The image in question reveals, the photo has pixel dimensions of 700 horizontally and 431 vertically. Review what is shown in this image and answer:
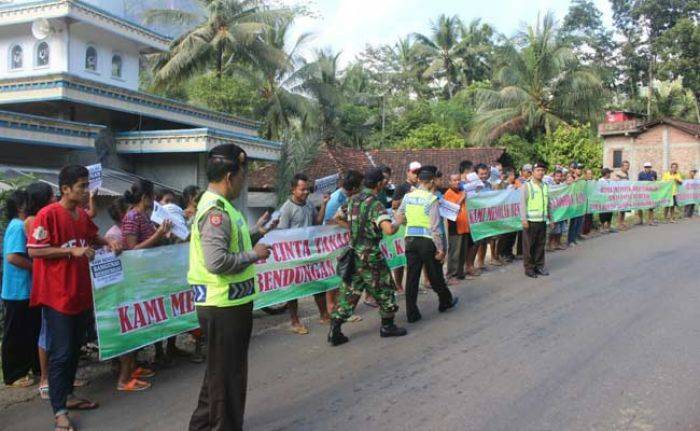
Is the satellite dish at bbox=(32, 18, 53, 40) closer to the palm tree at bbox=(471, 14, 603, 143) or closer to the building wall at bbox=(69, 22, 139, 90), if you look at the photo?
the building wall at bbox=(69, 22, 139, 90)

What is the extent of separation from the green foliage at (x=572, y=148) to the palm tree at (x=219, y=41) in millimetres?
15443

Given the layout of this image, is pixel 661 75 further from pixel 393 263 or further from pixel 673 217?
pixel 393 263

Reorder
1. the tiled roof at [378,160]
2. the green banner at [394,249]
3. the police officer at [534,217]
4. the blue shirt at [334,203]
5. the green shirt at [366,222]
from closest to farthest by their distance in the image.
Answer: the green shirt at [366,222] < the blue shirt at [334,203] < the green banner at [394,249] < the police officer at [534,217] < the tiled roof at [378,160]

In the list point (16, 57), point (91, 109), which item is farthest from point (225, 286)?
point (16, 57)

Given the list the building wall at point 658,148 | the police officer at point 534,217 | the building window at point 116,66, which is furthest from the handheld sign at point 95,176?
the building wall at point 658,148

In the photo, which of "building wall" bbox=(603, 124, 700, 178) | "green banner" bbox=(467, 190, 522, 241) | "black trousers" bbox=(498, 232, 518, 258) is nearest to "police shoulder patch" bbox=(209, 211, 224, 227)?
"green banner" bbox=(467, 190, 522, 241)

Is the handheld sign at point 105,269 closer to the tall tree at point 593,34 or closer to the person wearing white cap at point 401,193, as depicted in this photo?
the person wearing white cap at point 401,193

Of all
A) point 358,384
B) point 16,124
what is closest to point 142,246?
point 358,384

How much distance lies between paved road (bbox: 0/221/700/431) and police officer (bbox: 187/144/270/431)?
78cm

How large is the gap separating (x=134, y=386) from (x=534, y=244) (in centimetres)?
673

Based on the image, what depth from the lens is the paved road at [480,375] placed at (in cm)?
443

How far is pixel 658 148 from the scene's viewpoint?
31.9 meters

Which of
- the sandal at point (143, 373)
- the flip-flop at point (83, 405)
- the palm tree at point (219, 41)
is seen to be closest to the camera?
the flip-flop at point (83, 405)

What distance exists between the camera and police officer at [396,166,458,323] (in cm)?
703
